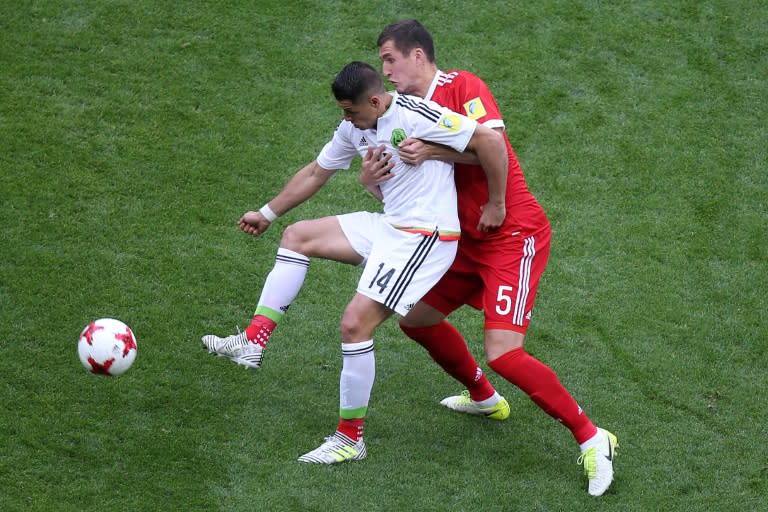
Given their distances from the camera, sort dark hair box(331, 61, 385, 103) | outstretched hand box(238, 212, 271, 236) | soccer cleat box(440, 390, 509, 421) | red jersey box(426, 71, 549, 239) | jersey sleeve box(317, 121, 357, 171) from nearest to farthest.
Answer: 1. dark hair box(331, 61, 385, 103)
2. red jersey box(426, 71, 549, 239)
3. jersey sleeve box(317, 121, 357, 171)
4. outstretched hand box(238, 212, 271, 236)
5. soccer cleat box(440, 390, 509, 421)

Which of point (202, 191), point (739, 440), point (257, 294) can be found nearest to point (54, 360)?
point (257, 294)

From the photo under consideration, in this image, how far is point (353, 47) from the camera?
1012 cm

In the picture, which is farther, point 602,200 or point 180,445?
point 602,200

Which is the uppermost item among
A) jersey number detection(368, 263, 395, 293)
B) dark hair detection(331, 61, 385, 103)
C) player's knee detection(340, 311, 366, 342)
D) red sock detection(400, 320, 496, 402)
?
dark hair detection(331, 61, 385, 103)

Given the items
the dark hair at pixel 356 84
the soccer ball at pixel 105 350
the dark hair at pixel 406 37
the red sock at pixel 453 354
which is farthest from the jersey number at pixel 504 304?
the soccer ball at pixel 105 350

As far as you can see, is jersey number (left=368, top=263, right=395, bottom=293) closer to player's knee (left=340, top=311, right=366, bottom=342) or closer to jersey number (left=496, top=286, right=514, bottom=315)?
player's knee (left=340, top=311, right=366, bottom=342)

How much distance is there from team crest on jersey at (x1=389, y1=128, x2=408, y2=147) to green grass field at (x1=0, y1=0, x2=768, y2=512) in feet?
5.84

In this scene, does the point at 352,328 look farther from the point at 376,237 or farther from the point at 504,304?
the point at 504,304

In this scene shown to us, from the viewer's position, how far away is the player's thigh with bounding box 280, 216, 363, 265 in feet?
19.9

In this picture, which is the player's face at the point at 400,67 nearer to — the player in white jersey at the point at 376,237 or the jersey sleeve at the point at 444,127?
the player in white jersey at the point at 376,237

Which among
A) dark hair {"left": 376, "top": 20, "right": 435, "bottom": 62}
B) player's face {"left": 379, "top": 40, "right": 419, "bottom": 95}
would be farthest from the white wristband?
dark hair {"left": 376, "top": 20, "right": 435, "bottom": 62}

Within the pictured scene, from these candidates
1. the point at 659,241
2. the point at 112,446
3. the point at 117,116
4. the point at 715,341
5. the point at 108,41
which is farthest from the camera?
the point at 108,41

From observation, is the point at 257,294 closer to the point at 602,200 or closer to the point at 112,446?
the point at 112,446

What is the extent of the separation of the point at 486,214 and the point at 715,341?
247cm
